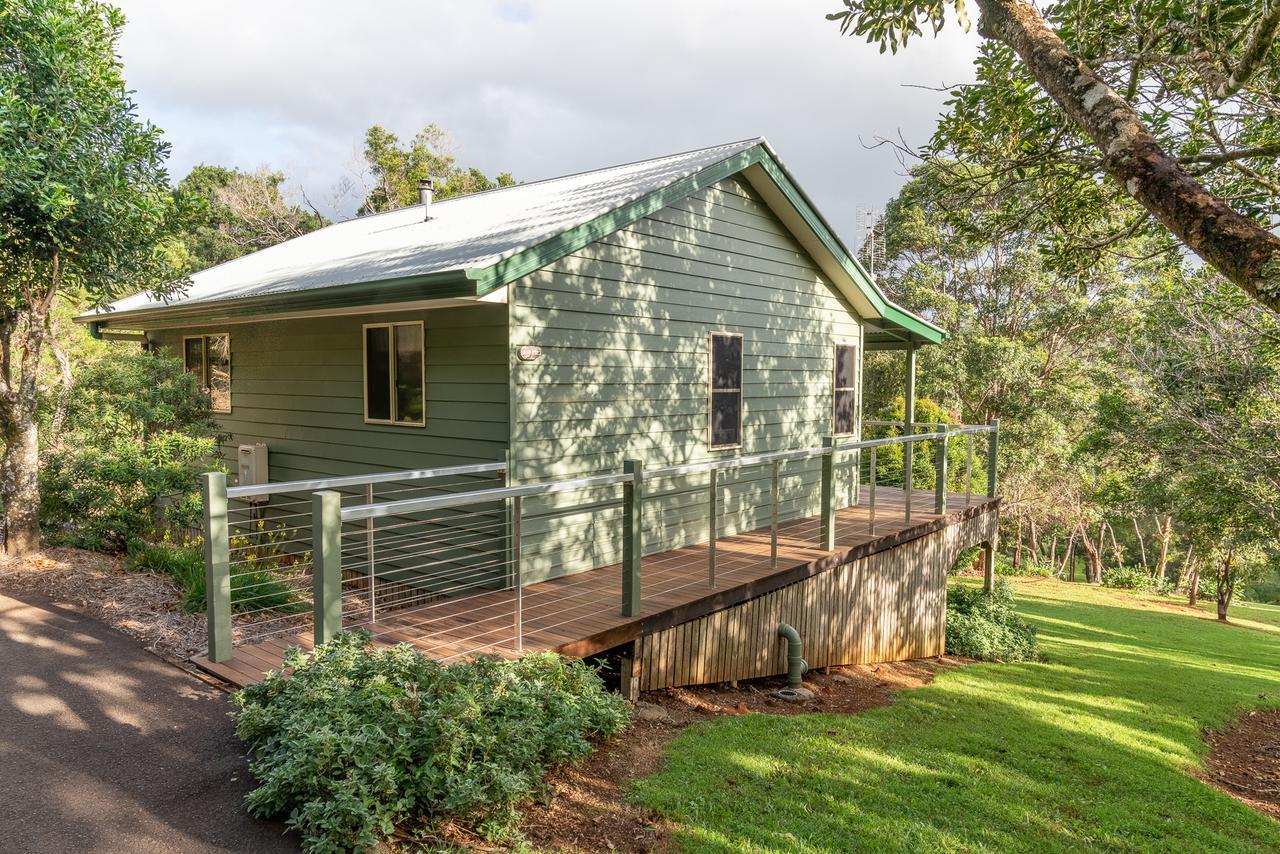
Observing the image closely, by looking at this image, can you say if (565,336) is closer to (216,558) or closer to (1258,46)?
(216,558)

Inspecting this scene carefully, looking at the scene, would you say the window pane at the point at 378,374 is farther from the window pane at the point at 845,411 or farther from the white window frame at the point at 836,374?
the window pane at the point at 845,411

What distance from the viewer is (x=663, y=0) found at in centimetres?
2688

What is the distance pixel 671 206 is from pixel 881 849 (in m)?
5.94

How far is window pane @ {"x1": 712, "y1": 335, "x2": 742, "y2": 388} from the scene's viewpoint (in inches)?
336

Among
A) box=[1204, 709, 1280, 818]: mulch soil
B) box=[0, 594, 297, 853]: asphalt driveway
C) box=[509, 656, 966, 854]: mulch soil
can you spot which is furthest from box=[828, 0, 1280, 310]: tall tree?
box=[0, 594, 297, 853]: asphalt driveway

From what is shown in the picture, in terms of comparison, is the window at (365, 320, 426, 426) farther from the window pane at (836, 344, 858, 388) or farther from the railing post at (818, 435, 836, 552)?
the window pane at (836, 344, 858, 388)

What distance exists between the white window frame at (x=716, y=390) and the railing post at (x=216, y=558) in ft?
16.5

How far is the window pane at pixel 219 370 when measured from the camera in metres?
9.65

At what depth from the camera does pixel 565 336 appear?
6727 millimetres

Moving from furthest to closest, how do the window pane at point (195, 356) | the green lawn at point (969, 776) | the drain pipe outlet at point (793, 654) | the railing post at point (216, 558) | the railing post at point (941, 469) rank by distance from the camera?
1. the window pane at point (195, 356)
2. the railing post at point (941, 469)
3. the drain pipe outlet at point (793, 654)
4. the railing post at point (216, 558)
5. the green lawn at point (969, 776)

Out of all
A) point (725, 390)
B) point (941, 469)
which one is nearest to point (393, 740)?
point (725, 390)

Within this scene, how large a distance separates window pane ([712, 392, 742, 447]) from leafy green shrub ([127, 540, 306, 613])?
178 inches

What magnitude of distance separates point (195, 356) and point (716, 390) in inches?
273

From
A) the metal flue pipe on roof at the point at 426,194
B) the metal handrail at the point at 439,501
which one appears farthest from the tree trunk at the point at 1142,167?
the metal flue pipe on roof at the point at 426,194
